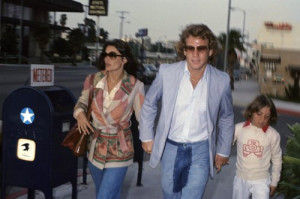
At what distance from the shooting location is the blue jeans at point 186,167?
11.5ft

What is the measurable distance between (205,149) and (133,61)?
1128mm

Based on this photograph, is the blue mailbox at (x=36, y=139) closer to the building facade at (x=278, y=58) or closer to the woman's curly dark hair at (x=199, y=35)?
the woman's curly dark hair at (x=199, y=35)

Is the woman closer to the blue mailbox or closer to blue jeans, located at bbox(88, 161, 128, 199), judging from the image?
blue jeans, located at bbox(88, 161, 128, 199)

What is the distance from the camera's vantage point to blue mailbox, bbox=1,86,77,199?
14.3 ft

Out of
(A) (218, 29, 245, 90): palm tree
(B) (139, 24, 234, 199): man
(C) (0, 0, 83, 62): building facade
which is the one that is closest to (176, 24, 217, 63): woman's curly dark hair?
(B) (139, 24, 234, 199): man

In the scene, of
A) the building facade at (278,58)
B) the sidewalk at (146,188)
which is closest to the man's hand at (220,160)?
the sidewalk at (146,188)

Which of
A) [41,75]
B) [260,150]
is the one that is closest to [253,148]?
[260,150]

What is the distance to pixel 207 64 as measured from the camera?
3.68 meters

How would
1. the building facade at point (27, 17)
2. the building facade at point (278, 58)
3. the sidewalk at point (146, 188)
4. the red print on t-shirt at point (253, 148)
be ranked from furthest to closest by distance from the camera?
1. the building facade at point (27, 17)
2. the building facade at point (278, 58)
3. the sidewalk at point (146, 188)
4. the red print on t-shirt at point (253, 148)

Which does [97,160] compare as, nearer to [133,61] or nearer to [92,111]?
[92,111]

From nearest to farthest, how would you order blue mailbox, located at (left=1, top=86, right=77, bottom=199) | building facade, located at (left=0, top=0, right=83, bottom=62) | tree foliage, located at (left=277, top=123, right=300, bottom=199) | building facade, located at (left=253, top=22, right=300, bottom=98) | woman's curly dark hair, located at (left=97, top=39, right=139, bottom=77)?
woman's curly dark hair, located at (left=97, top=39, right=139, bottom=77) → blue mailbox, located at (left=1, top=86, right=77, bottom=199) → tree foliage, located at (left=277, top=123, right=300, bottom=199) → building facade, located at (left=253, top=22, right=300, bottom=98) → building facade, located at (left=0, top=0, right=83, bottom=62)

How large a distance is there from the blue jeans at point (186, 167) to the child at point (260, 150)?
74cm

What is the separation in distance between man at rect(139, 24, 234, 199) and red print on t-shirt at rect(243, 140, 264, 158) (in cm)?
59

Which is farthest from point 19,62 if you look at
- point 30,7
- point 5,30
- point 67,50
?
point 67,50
